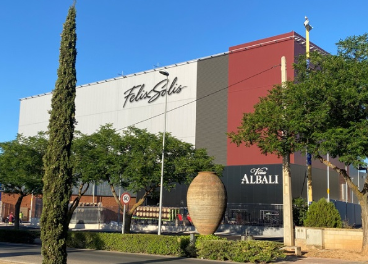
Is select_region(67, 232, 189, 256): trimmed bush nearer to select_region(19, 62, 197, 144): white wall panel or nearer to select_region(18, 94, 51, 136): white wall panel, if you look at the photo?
select_region(19, 62, 197, 144): white wall panel

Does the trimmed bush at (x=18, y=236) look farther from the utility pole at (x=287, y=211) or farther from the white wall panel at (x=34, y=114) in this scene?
the white wall panel at (x=34, y=114)

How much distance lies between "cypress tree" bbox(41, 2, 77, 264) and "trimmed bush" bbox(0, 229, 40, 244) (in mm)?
17217

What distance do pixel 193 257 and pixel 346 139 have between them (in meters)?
8.80

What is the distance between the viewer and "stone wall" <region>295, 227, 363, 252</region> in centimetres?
2242

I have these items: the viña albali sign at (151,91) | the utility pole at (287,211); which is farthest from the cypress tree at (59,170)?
the viña albali sign at (151,91)

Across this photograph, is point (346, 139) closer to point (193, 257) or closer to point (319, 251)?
point (319, 251)

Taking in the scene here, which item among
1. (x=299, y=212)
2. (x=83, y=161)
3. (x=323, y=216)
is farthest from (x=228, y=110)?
(x=323, y=216)

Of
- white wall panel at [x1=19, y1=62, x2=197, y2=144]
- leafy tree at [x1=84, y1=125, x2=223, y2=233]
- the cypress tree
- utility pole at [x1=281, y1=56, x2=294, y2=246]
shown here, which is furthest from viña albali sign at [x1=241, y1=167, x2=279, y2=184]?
the cypress tree

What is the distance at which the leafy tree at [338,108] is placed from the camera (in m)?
19.0

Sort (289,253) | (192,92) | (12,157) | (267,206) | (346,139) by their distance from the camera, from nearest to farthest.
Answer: (346,139) < (289,253) < (12,157) < (267,206) < (192,92)

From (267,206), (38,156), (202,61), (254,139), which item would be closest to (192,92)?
(202,61)

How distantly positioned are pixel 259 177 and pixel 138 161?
72.9 ft

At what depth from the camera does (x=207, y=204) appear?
22609mm

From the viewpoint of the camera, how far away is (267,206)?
43.2m
